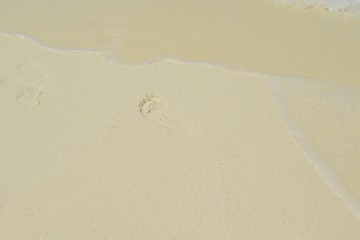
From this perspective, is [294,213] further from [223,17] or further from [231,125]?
[223,17]

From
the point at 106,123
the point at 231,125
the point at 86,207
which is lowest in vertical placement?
the point at 86,207

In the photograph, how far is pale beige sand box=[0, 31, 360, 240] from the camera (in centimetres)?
274

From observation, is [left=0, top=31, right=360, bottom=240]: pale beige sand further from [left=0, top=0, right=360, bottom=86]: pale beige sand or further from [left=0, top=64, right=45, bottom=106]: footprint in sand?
[left=0, top=0, right=360, bottom=86]: pale beige sand

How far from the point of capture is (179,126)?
3.23 m

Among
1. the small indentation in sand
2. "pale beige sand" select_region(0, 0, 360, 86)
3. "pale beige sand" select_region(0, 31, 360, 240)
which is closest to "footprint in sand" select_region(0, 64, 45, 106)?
"pale beige sand" select_region(0, 31, 360, 240)

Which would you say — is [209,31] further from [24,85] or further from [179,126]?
[24,85]

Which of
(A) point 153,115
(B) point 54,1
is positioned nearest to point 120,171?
(A) point 153,115

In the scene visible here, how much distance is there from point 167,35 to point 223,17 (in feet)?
2.05

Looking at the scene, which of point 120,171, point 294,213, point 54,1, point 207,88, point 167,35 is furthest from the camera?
point 54,1

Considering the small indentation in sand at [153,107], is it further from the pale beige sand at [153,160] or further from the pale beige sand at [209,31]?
the pale beige sand at [209,31]

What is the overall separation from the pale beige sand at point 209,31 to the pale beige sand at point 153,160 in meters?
0.32

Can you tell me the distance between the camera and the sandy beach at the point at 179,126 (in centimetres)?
277

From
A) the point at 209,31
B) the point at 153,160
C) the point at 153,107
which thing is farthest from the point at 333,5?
the point at 153,160

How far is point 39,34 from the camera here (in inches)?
165
